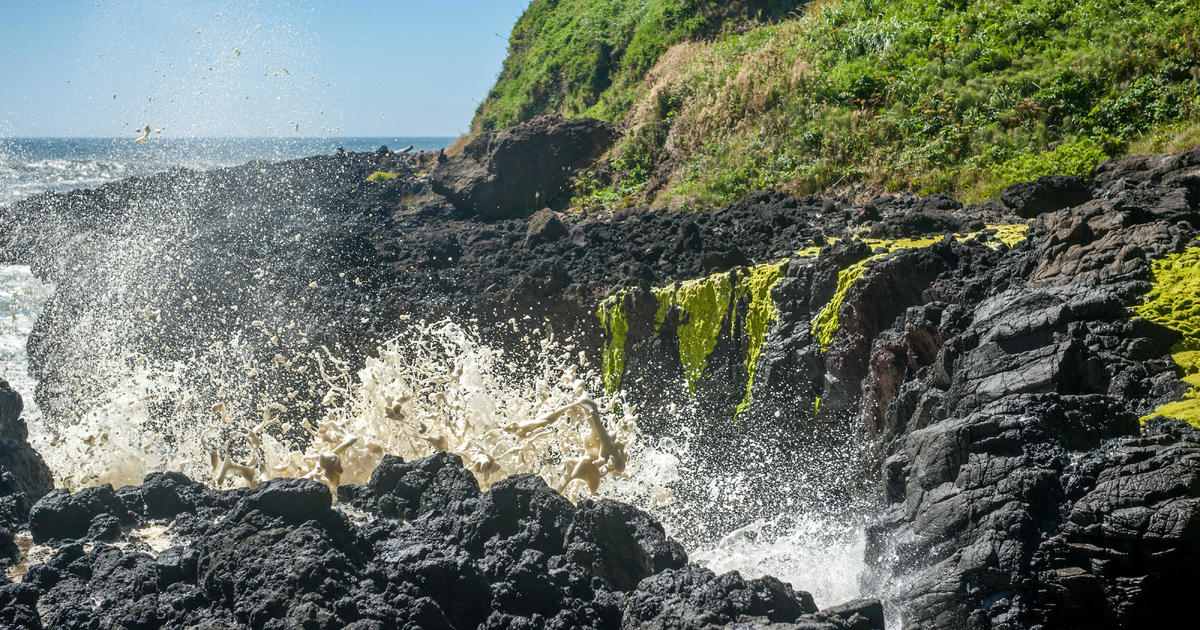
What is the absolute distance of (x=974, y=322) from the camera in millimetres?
4969

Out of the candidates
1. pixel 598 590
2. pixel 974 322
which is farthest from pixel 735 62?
pixel 598 590

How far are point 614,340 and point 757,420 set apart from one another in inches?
71.2

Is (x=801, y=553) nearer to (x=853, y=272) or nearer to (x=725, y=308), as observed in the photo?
(x=853, y=272)

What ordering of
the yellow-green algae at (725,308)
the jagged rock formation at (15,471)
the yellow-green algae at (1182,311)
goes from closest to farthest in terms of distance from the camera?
the yellow-green algae at (1182,311) < the jagged rock formation at (15,471) < the yellow-green algae at (725,308)

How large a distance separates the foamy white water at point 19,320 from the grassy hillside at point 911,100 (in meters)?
7.68

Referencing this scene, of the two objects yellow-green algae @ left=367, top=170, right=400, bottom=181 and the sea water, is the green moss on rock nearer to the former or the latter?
the sea water

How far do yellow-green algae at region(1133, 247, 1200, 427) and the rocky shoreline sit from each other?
5 cm

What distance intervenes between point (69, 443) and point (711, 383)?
5.17 meters

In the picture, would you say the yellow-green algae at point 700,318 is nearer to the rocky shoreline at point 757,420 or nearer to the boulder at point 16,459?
the rocky shoreline at point 757,420

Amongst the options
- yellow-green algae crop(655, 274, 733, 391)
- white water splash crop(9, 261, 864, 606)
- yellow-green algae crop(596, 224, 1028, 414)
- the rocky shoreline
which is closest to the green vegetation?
the rocky shoreline

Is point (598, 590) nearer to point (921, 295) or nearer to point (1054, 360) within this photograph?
point (1054, 360)

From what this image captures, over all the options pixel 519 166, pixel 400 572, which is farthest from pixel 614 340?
pixel 519 166

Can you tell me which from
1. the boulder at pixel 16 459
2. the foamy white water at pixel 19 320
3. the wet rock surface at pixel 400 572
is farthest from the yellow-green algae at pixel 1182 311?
the foamy white water at pixel 19 320

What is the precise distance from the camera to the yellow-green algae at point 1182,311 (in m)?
3.81
